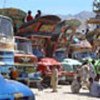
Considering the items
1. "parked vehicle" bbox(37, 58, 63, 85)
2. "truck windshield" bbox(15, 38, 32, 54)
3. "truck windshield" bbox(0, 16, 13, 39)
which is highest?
"truck windshield" bbox(0, 16, 13, 39)

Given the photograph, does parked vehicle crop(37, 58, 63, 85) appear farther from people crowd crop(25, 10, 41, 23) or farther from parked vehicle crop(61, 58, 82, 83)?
people crowd crop(25, 10, 41, 23)

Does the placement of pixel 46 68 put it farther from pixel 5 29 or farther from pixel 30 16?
pixel 30 16

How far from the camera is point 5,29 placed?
1916cm

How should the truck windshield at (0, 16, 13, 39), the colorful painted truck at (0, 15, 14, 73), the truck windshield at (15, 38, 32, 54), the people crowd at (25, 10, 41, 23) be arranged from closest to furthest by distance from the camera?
1. the colorful painted truck at (0, 15, 14, 73)
2. the truck windshield at (0, 16, 13, 39)
3. the truck windshield at (15, 38, 32, 54)
4. the people crowd at (25, 10, 41, 23)

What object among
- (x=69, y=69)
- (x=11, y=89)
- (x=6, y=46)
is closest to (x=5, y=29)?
(x=6, y=46)

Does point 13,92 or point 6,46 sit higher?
point 13,92

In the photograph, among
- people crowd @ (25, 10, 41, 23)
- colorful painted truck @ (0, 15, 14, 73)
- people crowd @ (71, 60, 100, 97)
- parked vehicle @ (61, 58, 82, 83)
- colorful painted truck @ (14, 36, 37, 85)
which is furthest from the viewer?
people crowd @ (25, 10, 41, 23)

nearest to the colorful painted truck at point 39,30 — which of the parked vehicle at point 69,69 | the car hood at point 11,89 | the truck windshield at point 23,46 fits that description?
the parked vehicle at point 69,69

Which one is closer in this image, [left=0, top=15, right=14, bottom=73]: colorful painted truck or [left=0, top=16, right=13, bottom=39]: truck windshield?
[left=0, top=15, right=14, bottom=73]: colorful painted truck

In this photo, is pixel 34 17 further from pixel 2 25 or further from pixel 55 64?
pixel 2 25

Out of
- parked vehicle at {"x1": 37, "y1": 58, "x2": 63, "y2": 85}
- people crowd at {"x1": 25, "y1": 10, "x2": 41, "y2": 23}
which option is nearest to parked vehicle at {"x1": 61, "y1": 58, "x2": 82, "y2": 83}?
parked vehicle at {"x1": 37, "y1": 58, "x2": 63, "y2": 85}

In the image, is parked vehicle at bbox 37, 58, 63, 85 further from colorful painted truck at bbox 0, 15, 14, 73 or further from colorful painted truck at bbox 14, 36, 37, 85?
colorful painted truck at bbox 0, 15, 14, 73

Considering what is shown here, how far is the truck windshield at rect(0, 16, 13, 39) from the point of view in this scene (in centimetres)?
1880

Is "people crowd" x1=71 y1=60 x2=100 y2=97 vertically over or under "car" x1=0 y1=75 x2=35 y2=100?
under
